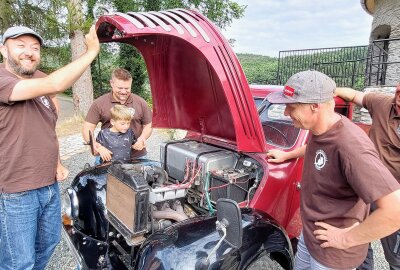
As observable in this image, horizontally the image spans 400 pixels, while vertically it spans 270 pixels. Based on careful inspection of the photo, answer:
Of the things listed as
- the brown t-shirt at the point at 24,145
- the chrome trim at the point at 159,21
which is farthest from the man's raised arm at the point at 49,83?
the chrome trim at the point at 159,21

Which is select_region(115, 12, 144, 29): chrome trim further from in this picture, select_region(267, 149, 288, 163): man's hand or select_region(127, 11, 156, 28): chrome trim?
select_region(267, 149, 288, 163): man's hand

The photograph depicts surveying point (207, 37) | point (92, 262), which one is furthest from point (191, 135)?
point (92, 262)

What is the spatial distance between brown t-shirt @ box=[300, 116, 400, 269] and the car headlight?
2019mm

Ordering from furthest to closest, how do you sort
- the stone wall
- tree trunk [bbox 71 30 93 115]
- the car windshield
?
tree trunk [bbox 71 30 93 115] → the stone wall → the car windshield

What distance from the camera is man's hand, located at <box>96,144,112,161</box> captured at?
3.54m

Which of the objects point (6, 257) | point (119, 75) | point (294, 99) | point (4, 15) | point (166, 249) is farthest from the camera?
point (4, 15)

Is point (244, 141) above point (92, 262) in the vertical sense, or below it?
above

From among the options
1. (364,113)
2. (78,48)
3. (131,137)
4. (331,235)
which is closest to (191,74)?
(131,137)

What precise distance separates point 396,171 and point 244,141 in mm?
1293

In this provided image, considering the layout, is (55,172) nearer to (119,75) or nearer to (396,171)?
(119,75)

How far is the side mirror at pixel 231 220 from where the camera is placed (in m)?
1.64

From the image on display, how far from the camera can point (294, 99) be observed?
1.73 m

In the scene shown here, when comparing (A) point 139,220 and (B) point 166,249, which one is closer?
(B) point 166,249

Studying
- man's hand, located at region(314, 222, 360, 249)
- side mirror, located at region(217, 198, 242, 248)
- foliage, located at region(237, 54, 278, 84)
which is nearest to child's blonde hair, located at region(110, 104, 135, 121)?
side mirror, located at region(217, 198, 242, 248)
